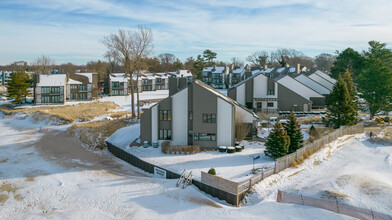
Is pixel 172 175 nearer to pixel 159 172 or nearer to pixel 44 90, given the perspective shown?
pixel 159 172

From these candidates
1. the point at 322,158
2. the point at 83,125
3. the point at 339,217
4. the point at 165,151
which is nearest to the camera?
the point at 339,217

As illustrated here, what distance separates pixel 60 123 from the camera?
53531 mm

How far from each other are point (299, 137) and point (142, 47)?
31797 millimetres

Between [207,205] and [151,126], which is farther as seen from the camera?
[151,126]

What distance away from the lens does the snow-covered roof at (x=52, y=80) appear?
242 feet

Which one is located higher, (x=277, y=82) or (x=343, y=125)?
(x=277, y=82)

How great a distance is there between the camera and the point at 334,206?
61.6ft

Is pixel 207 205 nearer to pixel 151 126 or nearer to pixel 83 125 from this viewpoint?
pixel 151 126

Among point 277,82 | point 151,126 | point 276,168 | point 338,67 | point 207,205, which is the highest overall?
point 338,67

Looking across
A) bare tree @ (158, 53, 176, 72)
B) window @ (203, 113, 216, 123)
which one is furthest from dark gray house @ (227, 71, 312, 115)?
bare tree @ (158, 53, 176, 72)

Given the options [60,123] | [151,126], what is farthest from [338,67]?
[60,123]

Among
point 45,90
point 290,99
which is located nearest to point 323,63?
point 290,99

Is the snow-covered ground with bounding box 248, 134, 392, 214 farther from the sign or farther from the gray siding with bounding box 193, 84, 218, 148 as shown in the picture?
the gray siding with bounding box 193, 84, 218, 148

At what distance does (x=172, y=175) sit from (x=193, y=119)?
906cm
